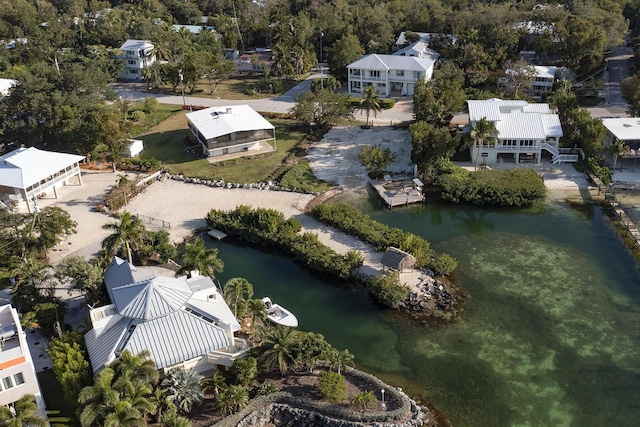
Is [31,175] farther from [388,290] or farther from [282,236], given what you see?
[388,290]

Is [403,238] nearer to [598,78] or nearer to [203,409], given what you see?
[203,409]

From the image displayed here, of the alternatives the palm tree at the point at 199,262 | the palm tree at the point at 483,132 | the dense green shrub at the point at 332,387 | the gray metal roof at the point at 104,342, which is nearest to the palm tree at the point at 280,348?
the dense green shrub at the point at 332,387

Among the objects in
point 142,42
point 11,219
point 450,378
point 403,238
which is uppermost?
point 142,42

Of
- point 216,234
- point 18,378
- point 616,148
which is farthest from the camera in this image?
point 616,148

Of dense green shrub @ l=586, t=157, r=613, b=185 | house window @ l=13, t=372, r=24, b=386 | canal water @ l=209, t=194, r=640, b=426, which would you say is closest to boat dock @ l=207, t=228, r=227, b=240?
canal water @ l=209, t=194, r=640, b=426

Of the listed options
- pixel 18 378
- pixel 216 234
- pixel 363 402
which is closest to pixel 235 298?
pixel 363 402

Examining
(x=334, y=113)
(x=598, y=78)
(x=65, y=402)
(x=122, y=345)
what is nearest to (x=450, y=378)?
(x=122, y=345)
